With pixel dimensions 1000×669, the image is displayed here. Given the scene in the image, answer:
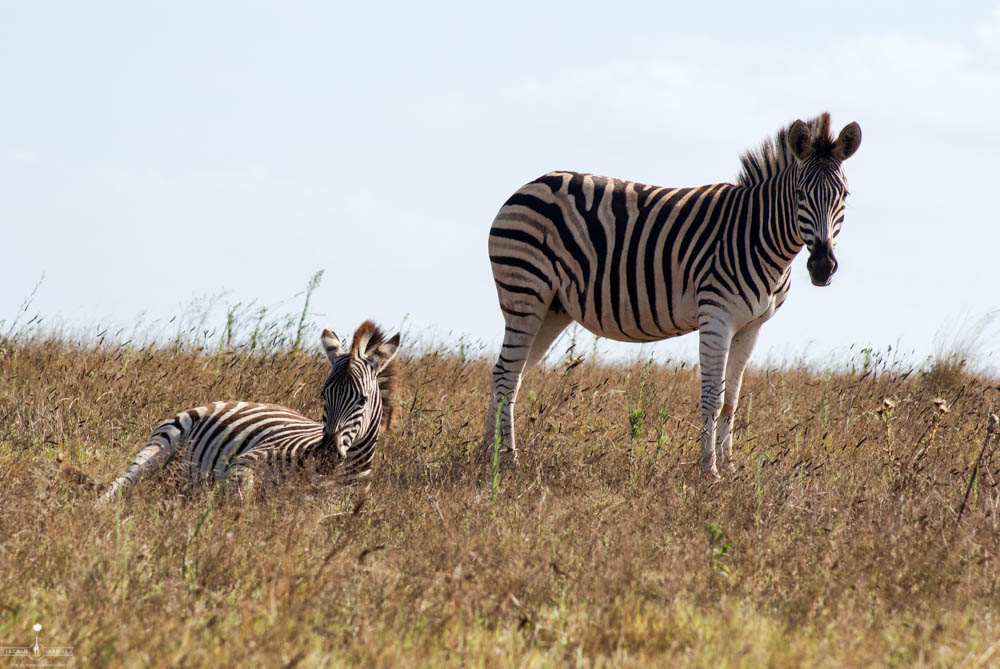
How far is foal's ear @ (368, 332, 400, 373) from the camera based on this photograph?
6.59m

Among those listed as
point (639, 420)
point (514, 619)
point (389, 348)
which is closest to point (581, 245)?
point (639, 420)

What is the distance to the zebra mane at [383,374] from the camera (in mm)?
6566

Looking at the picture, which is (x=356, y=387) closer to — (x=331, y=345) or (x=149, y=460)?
(x=331, y=345)

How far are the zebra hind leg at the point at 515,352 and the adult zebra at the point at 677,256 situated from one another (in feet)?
0.04

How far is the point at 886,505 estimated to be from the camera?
602cm

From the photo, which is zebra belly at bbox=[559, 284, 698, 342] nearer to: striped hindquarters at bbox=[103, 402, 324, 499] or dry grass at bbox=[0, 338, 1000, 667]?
dry grass at bbox=[0, 338, 1000, 667]

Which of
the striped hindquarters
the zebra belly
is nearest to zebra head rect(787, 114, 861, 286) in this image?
the zebra belly

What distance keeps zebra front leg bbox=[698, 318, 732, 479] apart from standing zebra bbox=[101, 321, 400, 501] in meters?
2.43

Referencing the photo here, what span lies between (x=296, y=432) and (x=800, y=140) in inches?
171

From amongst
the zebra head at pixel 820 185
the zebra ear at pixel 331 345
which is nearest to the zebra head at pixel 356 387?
the zebra ear at pixel 331 345

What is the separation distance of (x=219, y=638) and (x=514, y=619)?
1.16m

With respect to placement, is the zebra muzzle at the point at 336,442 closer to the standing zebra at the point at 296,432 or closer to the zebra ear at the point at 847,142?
the standing zebra at the point at 296,432

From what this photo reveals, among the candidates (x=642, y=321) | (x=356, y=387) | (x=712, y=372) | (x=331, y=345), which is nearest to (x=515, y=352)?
(x=642, y=321)

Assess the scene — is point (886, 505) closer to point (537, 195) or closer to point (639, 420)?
point (639, 420)
